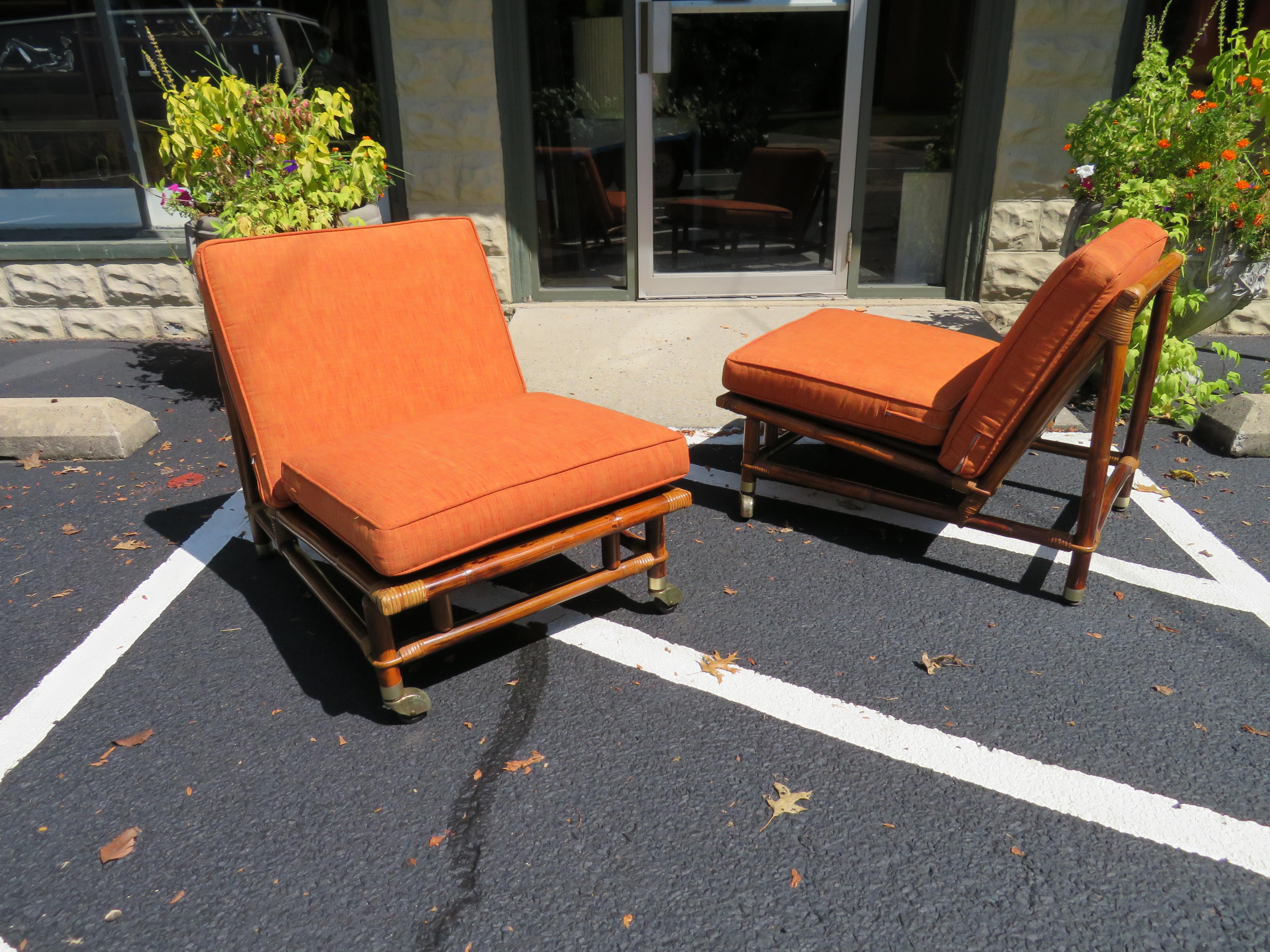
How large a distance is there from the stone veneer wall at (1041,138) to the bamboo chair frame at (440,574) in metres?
4.29

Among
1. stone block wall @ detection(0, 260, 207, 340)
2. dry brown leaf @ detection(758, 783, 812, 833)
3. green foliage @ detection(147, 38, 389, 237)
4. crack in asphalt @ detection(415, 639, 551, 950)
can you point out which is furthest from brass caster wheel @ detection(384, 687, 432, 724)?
stone block wall @ detection(0, 260, 207, 340)

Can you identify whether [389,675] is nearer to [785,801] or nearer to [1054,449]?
[785,801]

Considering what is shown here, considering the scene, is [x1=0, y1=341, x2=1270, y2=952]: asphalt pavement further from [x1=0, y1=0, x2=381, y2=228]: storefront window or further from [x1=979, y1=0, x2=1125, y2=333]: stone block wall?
[x1=0, y1=0, x2=381, y2=228]: storefront window

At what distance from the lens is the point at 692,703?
8.51ft

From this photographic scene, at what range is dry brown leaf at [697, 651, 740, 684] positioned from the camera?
2.73m

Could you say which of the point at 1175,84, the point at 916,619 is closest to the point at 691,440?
the point at 916,619

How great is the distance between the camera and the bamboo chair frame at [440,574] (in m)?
2.43

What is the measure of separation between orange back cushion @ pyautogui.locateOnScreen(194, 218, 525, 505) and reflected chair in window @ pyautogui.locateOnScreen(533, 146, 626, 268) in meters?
3.25

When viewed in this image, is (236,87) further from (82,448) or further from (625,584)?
(625,584)

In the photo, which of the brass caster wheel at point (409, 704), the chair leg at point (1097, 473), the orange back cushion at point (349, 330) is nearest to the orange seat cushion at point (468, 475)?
the orange back cushion at point (349, 330)

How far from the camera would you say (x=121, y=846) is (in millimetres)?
2119

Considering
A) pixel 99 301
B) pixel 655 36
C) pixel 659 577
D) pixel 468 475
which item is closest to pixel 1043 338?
pixel 659 577

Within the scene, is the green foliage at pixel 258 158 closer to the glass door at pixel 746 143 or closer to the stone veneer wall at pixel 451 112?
the stone veneer wall at pixel 451 112

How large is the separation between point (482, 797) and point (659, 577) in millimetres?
988
